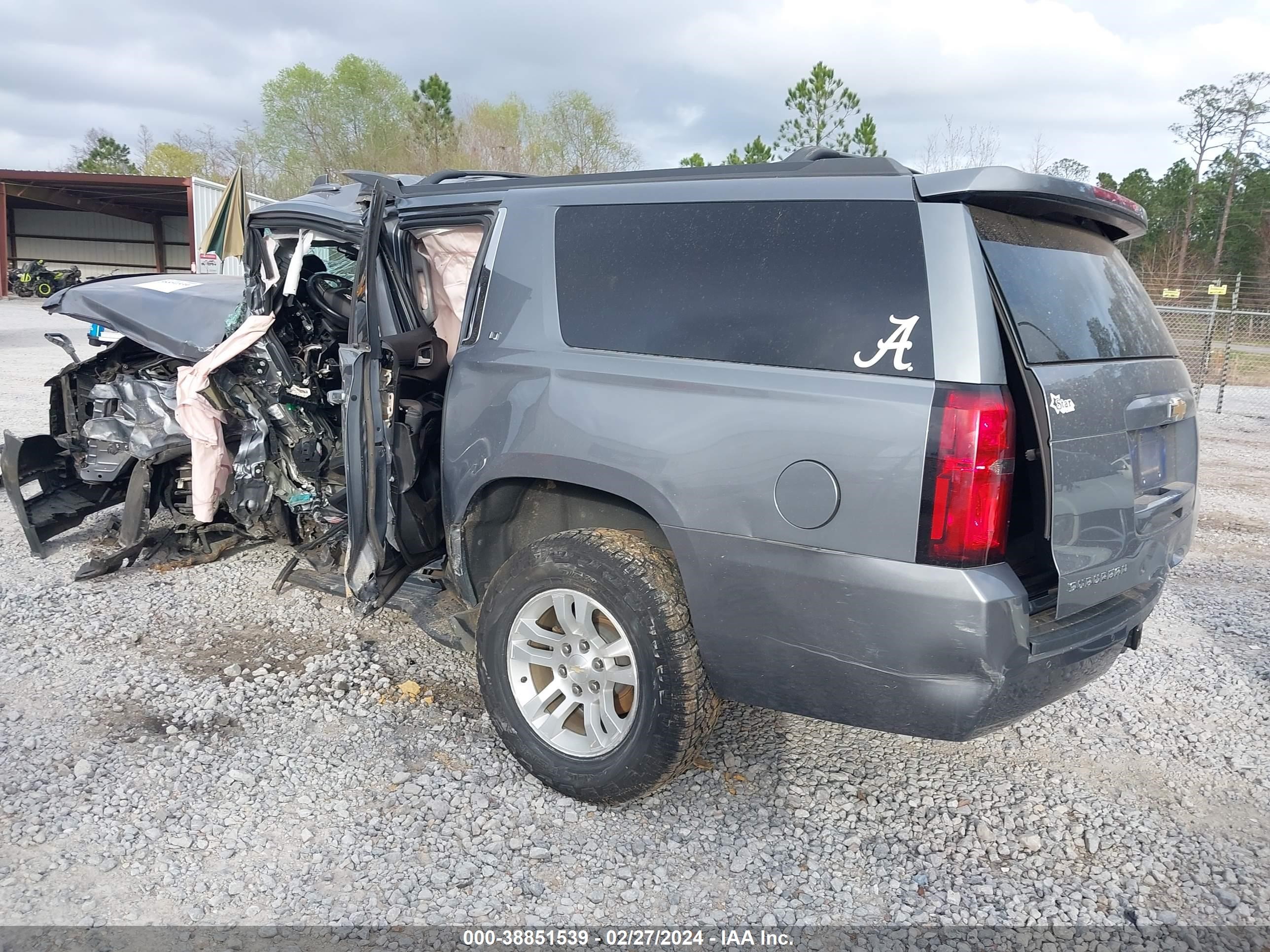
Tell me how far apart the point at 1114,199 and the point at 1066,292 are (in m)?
0.43

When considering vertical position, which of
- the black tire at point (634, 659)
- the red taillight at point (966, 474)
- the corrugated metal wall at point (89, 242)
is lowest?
the black tire at point (634, 659)

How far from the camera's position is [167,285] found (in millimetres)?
5371

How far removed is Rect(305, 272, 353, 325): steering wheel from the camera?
15.1ft

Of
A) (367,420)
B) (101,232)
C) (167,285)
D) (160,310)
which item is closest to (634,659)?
(367,420)

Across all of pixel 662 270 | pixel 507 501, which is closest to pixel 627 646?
pixel 507 501

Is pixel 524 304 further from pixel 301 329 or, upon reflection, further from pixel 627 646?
pixel 301 329

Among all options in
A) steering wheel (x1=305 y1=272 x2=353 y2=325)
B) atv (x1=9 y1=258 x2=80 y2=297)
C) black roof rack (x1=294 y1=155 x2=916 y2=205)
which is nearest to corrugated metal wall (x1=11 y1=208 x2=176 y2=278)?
atv (x1=9 y1=258 x2=80 y2=297)

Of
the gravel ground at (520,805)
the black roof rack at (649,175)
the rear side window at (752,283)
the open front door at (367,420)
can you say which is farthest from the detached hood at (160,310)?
the rear side window at (752,283)

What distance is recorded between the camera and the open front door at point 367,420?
3.50m

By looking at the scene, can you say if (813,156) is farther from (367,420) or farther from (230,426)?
(230,426)

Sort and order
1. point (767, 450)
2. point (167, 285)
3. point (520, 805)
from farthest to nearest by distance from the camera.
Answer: point (167, 285) < point (520, 805) < point (767, 450)

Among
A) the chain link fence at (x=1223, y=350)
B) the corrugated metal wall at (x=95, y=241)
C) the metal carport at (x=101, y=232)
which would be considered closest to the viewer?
the chain link fence at (x=1223, y=350)

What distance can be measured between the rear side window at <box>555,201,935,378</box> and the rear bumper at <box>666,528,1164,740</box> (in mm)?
589

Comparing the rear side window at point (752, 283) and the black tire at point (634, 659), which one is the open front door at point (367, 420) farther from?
the rear side window at point (752, 283)
